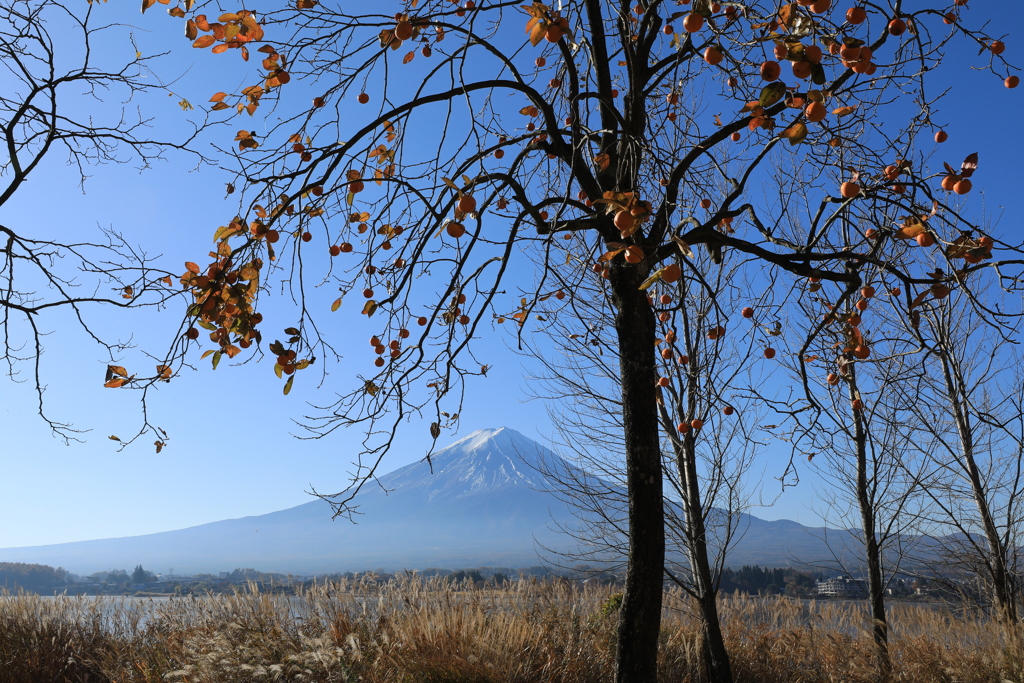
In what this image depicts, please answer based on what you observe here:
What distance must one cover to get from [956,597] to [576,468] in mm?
4152

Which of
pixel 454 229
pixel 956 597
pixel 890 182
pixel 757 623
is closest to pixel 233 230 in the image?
pixel 454 229

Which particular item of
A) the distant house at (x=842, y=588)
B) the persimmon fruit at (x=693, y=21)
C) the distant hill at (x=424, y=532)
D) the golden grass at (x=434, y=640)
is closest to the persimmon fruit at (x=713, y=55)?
the persimmon fruit at (x=693, y=21)

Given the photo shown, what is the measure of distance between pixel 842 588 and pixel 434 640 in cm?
656

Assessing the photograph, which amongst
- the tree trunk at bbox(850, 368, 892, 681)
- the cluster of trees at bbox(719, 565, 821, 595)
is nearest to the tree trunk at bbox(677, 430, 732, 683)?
the tree trunk at bbox(850, 368, 892, 681)

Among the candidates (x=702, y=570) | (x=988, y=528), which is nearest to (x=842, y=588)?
(x=988, y=528)

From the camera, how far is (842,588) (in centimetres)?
802

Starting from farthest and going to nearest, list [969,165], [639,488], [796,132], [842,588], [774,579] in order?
[774,579], [842,588], [639,488], [969,165], [796,132]

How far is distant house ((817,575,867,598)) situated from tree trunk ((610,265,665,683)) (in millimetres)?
4057

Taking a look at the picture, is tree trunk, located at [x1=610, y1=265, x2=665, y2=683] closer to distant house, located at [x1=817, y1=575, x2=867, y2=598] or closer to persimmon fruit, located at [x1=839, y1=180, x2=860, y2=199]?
persimmon fruit, located at [x1=839, y1=180, x2=860, y2=199]

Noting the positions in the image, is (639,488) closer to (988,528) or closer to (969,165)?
(969,165)

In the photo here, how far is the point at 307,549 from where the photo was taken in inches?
5551

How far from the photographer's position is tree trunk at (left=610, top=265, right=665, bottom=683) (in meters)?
2.67

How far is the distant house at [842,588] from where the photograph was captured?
604 centimetres

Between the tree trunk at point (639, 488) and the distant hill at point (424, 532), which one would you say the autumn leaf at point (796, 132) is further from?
the distant hill at point (424, 532)
